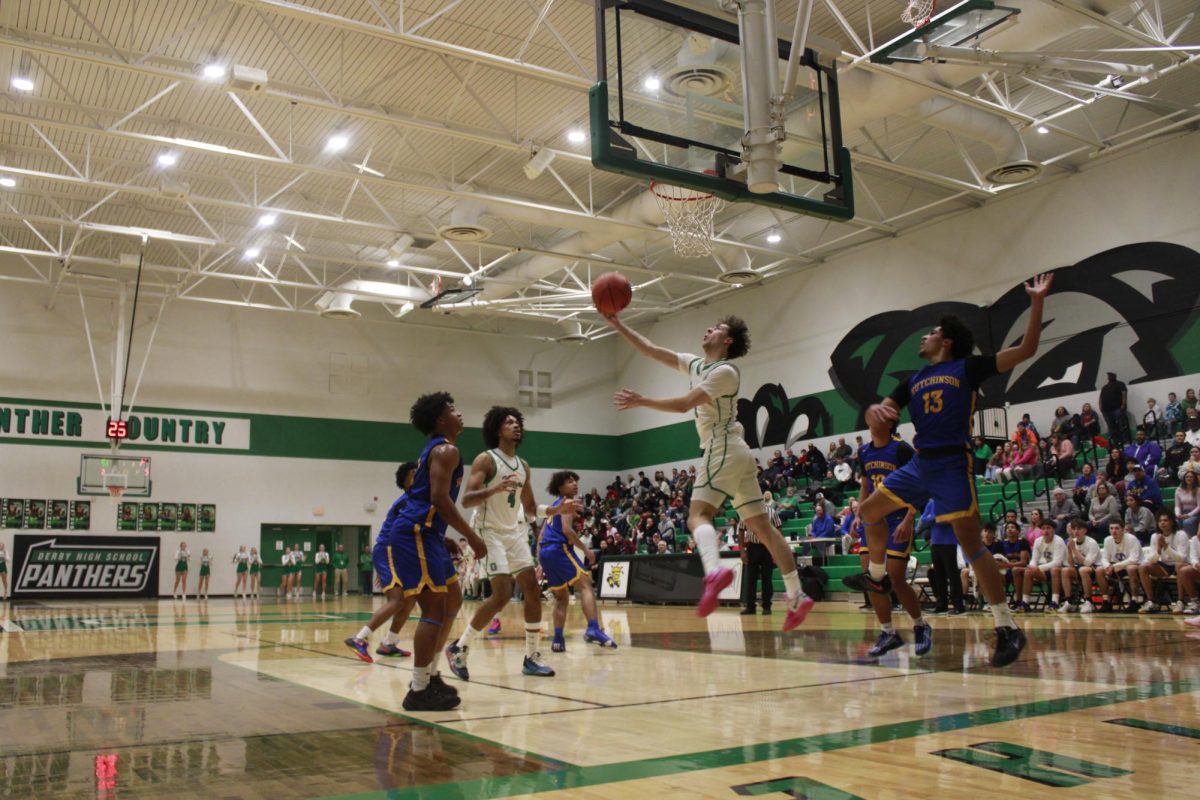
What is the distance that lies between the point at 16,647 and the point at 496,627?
4790 millimetres

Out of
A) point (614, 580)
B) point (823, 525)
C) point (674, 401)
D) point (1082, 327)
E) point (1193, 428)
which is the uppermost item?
point (1082, 327)

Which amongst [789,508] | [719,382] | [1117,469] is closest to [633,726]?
[719,382]

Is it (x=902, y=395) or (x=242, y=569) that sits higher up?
(x=902, y=395)

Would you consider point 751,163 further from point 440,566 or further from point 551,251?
point 551,251

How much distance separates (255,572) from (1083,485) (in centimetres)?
2066

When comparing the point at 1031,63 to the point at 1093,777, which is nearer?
the point at 1093,777

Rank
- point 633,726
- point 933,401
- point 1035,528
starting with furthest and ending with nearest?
1. point 1035,528
2. point 933,401
3. point 633,726

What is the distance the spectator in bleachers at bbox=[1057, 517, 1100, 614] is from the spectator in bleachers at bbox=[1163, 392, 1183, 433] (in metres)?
4.42

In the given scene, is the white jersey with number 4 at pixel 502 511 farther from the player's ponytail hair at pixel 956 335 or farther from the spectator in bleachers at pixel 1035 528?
the spectator in bleachers at pixel 1035 528

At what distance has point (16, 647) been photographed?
359 inches

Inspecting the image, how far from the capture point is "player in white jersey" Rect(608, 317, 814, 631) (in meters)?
5.33

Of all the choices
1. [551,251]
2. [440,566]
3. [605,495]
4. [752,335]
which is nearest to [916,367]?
[752,335]

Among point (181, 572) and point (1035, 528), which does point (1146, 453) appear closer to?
point (1035, 528)

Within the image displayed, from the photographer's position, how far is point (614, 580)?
1983 centimetres
